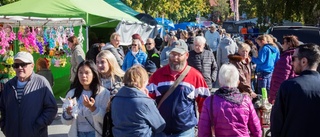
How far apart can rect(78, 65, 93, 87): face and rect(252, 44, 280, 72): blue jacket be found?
5.93m

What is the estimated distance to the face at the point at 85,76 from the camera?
5.05 m

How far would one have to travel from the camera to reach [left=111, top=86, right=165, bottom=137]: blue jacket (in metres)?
4.48

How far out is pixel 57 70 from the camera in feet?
41.7

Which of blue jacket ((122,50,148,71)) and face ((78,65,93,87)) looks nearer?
face ((78,65,93,87))

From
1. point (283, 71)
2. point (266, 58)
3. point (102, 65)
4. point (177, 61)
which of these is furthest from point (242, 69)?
point (266, 58)

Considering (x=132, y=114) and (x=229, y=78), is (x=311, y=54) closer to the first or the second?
(x=229, y=78)

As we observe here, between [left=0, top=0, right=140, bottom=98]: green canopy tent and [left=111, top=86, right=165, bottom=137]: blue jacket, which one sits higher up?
[left=0, top=0, right=140, bottom=98]: green canopy tent

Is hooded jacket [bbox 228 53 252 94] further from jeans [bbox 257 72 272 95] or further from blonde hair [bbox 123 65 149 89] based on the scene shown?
jeans [bbox 257 72 272 95]

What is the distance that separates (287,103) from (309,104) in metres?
0.19

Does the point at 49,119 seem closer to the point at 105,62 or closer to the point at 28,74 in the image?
the point at 28,74

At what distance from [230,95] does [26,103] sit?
7.03 feet

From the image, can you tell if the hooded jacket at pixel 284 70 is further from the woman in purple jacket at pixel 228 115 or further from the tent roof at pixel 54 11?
the tent roof at pixel 54 11

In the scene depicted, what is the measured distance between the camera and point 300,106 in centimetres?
428

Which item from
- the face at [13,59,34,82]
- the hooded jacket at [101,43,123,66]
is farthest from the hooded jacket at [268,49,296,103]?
the face at [13,59,34,82]
